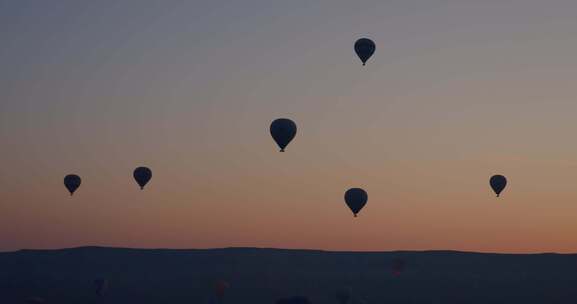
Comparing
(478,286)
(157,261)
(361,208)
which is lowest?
(361,208)

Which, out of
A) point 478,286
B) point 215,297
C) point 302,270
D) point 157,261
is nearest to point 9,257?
point 157,261

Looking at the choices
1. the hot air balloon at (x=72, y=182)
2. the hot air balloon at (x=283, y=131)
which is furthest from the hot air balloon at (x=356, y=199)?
the hot air balloon at (x=72, y=182)

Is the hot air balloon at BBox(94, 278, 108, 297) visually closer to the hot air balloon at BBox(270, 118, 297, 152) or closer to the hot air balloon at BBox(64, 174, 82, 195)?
the hot air balloon at BBox(64, 174, 82, 195)

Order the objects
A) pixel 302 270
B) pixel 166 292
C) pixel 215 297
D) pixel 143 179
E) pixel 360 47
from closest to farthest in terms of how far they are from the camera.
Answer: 1. pixel 360 47
2. pixel 143 179
3. pixel 215 297
4. pixel 166 292
5. pixel 302 270

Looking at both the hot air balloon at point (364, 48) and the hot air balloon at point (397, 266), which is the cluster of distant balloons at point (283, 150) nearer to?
the hot air balloon at point (364, 48)

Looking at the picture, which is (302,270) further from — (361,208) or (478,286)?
(361,208)

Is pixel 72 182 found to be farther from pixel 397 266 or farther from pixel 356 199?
pixel 397 266

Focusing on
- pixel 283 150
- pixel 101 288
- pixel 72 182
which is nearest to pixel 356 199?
pixel 283 150
